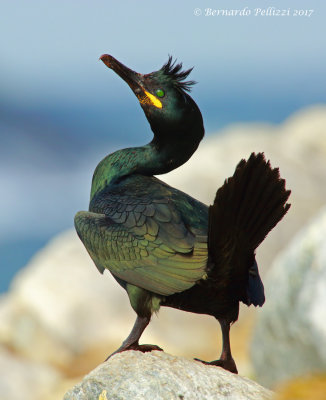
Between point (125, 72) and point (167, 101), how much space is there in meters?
0.56

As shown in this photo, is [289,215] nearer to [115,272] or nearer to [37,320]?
[37,320]

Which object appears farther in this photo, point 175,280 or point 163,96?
point 163,96

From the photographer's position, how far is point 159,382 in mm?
5492

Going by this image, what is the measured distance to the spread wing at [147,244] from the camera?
18.3 ft

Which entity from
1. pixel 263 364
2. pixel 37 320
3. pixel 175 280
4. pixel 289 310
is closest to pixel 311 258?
pixel 289 310

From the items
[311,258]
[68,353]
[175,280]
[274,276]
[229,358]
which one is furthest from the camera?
[68,353]

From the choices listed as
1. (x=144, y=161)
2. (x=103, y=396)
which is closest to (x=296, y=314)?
(x=144, y=161)

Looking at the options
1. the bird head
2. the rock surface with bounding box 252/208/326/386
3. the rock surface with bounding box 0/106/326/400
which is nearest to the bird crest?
the bird head

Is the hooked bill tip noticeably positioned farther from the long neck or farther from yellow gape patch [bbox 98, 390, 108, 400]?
yellow gape patch [bbox 98, 390, 108, 400]

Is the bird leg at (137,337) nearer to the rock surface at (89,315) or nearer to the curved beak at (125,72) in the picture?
the curved beak at (125,72)

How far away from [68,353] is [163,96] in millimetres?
11888

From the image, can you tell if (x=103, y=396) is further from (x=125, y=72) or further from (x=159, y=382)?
(x=125, y=72)

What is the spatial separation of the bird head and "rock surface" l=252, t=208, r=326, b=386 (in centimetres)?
576

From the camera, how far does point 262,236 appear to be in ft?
18.4
